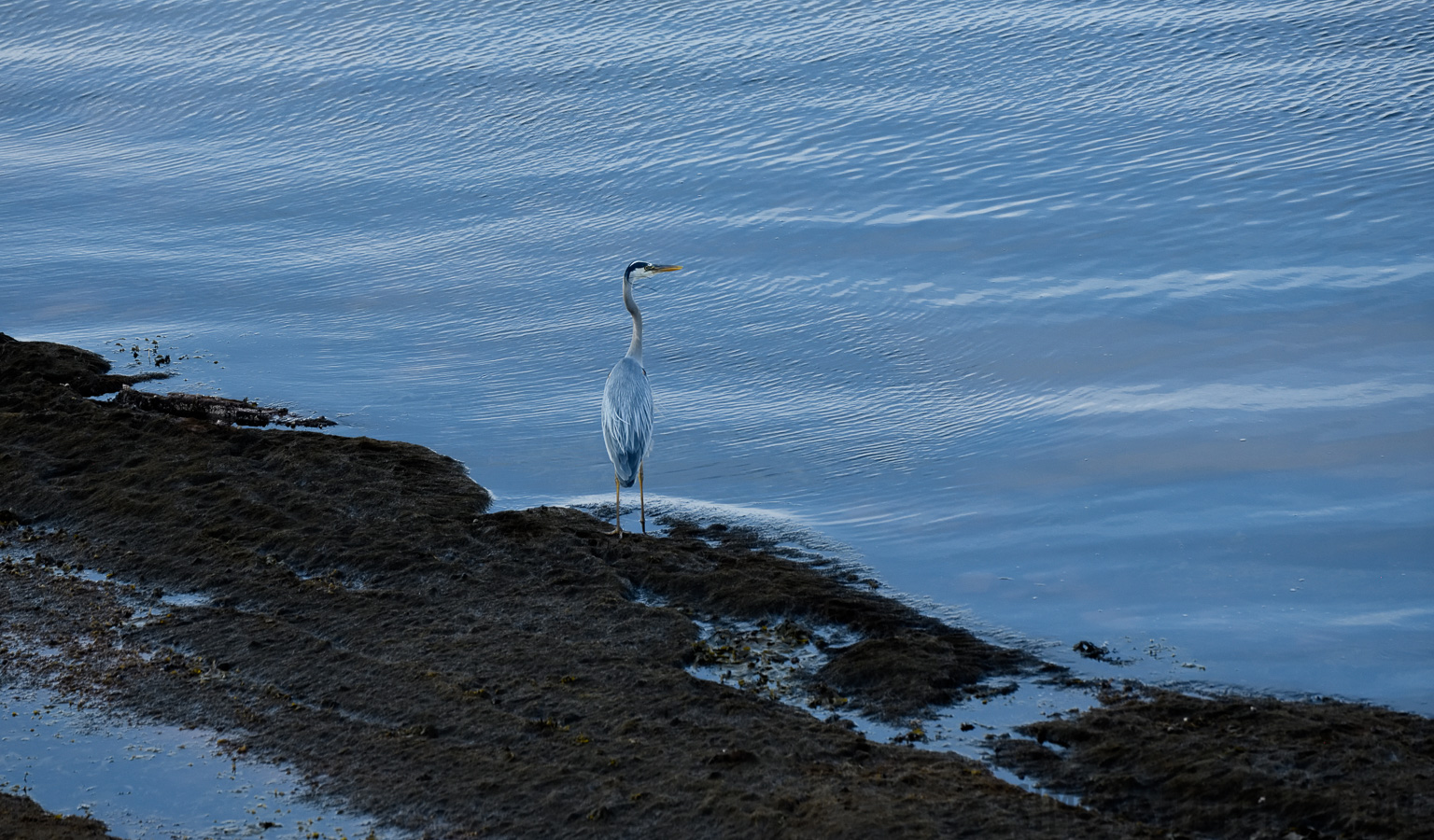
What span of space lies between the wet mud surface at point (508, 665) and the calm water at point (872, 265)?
106 cm

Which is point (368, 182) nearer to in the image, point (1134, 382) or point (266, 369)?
point (266, 369)

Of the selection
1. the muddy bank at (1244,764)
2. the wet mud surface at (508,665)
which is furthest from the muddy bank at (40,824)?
the muddy bank at (1244,764)

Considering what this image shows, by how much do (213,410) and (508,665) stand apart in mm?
5356

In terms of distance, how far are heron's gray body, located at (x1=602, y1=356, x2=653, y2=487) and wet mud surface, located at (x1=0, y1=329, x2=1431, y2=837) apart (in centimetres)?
48

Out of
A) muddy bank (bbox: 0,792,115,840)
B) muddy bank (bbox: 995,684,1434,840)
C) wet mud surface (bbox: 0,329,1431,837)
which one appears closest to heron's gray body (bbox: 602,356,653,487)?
wet mud surface (bbox: 0,329,1431,837)

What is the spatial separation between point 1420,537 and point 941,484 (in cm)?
338

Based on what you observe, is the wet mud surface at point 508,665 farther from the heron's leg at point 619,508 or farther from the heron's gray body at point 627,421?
the heron's gray body at point 627,421

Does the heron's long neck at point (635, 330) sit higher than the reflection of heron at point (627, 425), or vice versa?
the heron's long neck at point (635, 330)

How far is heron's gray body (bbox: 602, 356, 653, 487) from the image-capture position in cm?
1012

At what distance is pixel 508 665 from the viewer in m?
7.64

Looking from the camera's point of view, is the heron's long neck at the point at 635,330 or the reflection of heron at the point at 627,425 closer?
the reflection of heron at the point at 627,425

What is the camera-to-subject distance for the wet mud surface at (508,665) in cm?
621

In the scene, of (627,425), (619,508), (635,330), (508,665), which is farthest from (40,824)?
(635,330)

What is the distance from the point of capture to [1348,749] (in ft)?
A: 21.2
